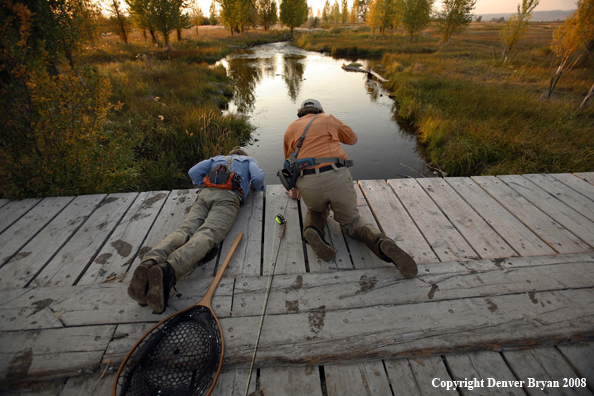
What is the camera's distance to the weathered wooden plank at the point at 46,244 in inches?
82.9

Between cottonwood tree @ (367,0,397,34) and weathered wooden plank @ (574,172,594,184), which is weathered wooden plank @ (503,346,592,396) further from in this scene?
cottonwood tree @ (367,0,397,34)

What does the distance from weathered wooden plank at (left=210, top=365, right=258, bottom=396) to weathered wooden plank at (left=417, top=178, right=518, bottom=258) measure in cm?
228

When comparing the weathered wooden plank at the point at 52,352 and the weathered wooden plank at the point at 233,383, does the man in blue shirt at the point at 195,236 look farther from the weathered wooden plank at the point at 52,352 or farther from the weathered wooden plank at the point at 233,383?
the weathered wooden plank at the point at 233,383

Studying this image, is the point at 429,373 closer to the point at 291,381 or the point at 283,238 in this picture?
the point at 291,381

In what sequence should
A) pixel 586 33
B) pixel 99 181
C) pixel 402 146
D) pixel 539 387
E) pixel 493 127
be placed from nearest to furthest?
pixel 539 387 < pixel 99 181 < pixel 493 127 < pixel 402 146 < pixel 586 33

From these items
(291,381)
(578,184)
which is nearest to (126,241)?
(291,381)

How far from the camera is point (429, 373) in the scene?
1550 mm

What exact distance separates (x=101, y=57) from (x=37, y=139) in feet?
54.6

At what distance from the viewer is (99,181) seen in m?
3.46

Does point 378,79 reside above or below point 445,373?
above

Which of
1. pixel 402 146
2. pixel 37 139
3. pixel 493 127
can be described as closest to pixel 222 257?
pixel 37 139

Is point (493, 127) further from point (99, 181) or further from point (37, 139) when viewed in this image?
point (37, 139)

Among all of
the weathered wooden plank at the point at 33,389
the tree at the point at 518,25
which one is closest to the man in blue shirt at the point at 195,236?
the weathered wooden plank at the point at 33,389

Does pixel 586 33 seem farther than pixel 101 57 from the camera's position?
No
